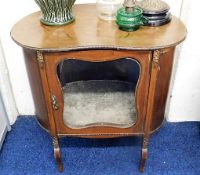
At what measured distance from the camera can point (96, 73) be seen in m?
1.26

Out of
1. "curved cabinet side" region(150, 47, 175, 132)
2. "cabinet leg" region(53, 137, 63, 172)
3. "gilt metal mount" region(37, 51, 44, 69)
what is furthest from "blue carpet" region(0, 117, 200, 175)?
"gilt metal mount" region(37, 51, 44, 69)

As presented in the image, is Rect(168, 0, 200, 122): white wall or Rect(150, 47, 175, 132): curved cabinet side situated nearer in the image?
Rect(150, 47, 175, 132): curved cabinet side

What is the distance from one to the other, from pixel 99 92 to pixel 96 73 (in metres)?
0.09

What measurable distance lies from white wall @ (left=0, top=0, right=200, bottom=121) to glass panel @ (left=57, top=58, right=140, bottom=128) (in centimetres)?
30

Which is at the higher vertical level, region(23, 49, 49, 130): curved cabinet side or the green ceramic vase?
the green ceramic vase

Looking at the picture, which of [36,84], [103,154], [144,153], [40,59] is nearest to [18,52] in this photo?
[36,84]

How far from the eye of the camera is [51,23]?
1033 millimetres

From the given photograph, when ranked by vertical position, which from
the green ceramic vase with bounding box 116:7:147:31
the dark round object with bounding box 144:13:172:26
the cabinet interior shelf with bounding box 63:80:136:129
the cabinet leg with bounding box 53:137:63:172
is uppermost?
the green ceramic vase with bounding box 116:7:147:31

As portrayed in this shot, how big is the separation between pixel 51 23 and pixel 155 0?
1.27 feet

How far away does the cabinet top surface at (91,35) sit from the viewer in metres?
0.91

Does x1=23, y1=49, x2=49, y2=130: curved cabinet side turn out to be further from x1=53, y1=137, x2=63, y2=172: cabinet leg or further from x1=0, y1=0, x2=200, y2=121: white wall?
x1=0, y1=0, x2=200, y2=121: white wall

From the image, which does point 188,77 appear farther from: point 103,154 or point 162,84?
point 103,154

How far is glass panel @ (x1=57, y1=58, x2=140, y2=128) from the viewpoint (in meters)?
1.14

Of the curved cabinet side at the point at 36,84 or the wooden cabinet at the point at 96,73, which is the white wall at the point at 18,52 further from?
the curved cabinet side at the point at 36,84
